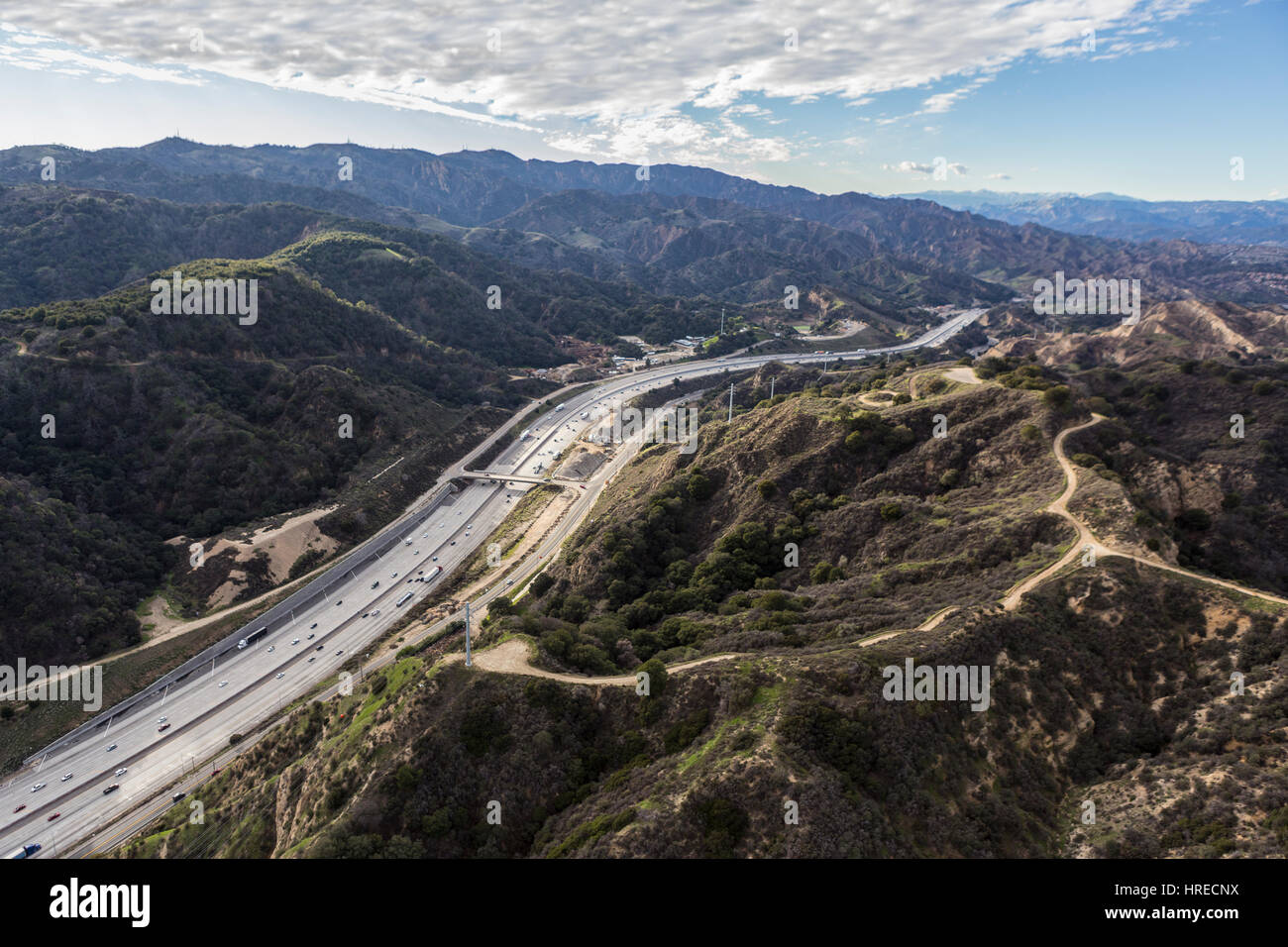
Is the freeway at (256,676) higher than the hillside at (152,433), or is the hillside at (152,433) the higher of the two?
the hillside at (152,433)

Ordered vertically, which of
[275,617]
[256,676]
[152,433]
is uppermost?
[152,433]

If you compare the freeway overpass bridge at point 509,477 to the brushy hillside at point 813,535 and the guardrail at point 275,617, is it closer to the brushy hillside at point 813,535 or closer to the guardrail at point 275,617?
the guardrail at point 275,617

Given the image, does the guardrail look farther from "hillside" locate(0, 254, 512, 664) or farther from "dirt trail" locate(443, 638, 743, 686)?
"dirt trail" locate(443, 638, 743, 686)

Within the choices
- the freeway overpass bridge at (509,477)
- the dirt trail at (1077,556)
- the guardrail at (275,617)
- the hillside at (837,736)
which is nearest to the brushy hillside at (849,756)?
the hillside at (837,736)

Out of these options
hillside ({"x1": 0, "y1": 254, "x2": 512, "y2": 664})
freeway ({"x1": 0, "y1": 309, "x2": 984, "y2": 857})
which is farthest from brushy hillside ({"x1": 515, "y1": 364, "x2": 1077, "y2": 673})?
hillside ({"x1": 0, "y1": 254, "x2": 512, "y2": 664})

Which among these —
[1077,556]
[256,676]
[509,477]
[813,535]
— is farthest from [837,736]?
[509,477]

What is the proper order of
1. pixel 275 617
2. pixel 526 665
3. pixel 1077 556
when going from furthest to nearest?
pixel 275 617 < pixel 1077 556 < pixel 526 665

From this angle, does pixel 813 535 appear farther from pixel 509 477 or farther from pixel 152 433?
pixel 152 433

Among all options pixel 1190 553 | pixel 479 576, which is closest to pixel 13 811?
pixel 479 576

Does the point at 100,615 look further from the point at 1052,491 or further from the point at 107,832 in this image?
the point at 1052,491

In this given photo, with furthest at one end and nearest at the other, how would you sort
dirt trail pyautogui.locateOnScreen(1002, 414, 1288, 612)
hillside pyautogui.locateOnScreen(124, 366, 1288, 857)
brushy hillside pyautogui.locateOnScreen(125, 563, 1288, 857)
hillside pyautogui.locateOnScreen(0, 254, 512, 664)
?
1. hillside pyautogui.locateOnScreen(0, 254, 512, 664)
2. dirt trail pyautogui.locateOnScreen(1002, 414, 1288, 612)
3. hillside pyautogui.locateOnScreen(124, 366, 1288, 857)
4. brushy hillside pyautogui.locateOnScreen(125, 563, 1288, 857)
